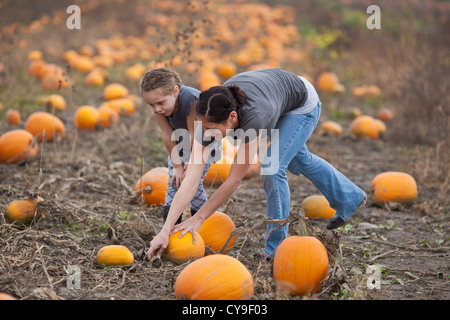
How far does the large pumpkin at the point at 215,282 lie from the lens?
2.56 meters

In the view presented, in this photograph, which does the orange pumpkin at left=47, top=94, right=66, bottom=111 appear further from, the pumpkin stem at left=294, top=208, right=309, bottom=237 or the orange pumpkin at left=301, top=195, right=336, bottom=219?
the pumpkin stem at left=294, top=208, right=309, bottom=237

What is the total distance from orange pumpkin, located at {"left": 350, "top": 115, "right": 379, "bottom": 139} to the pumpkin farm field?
2 cm

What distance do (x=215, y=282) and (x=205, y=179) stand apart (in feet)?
7.99

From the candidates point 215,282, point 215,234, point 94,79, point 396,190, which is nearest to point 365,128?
point 396,190

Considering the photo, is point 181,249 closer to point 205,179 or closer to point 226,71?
point 205,179

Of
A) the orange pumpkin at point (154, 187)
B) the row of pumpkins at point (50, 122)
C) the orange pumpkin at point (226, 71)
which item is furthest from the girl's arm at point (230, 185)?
the orange pumpkin at point (226, 71)

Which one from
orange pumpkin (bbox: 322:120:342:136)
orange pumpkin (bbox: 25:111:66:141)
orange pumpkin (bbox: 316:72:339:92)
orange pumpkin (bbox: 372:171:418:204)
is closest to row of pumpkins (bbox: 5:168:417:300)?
orange pumpkin (bbox: 372:171:418:204)

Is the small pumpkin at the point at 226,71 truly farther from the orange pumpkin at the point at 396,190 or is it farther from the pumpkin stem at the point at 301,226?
the pumpkin stem at the point at 301,226

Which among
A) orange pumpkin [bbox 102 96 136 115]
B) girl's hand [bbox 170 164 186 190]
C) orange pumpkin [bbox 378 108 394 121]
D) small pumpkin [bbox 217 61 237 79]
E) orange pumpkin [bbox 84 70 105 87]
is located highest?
small pumpkin [bbox 217 61 237 79]

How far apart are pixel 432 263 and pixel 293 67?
23.5 ft

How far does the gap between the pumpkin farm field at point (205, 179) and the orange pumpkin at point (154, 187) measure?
0.02 metres

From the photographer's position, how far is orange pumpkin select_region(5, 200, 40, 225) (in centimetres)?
348

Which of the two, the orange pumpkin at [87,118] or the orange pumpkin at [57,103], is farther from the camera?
the orange pumpkin at [57,103]

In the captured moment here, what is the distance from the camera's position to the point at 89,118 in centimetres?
646
